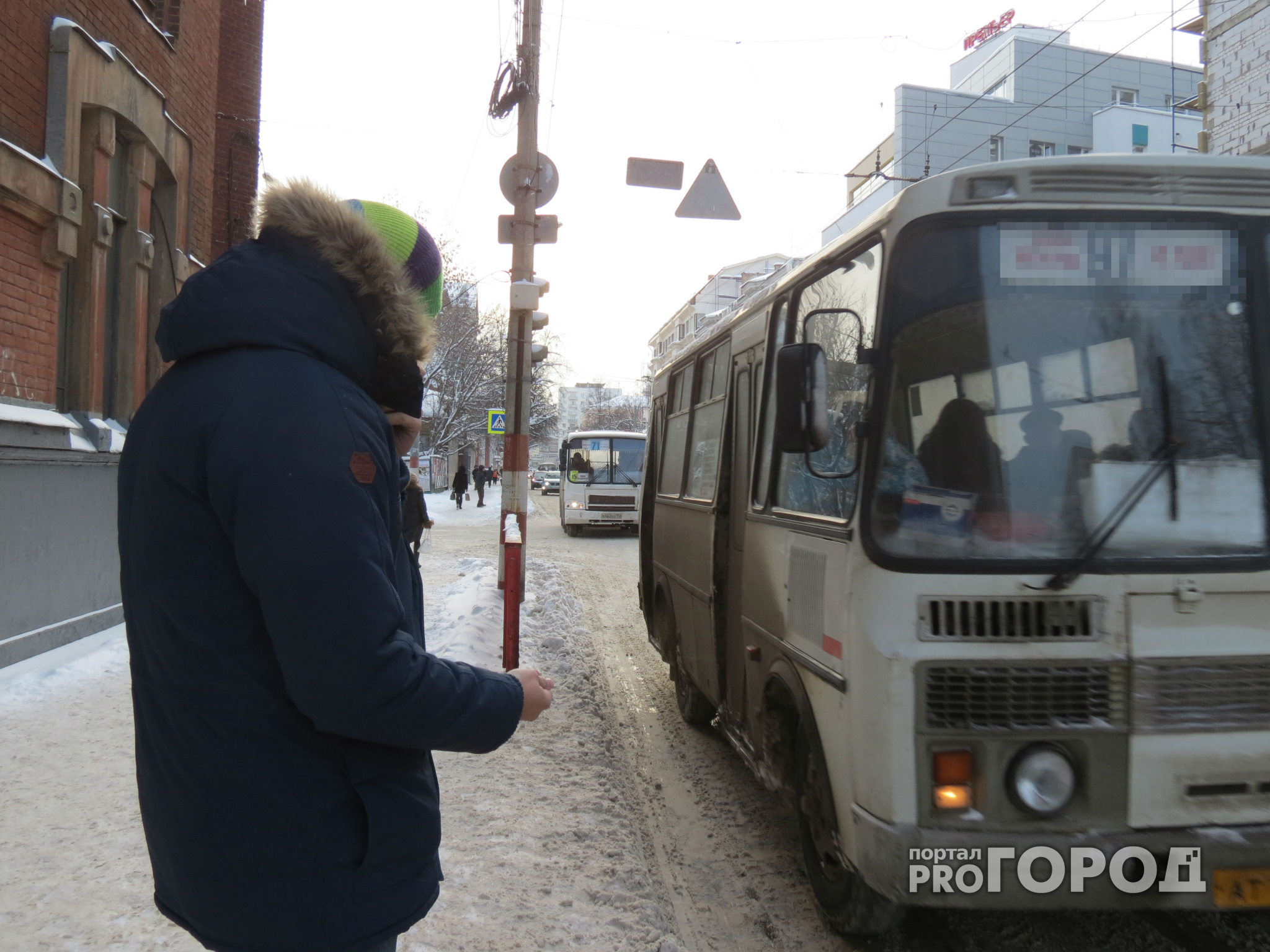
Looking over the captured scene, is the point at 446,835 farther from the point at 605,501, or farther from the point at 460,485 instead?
the point at 460,485

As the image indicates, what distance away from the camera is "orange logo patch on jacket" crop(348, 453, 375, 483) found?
1292mm

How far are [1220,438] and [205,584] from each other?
2.96m

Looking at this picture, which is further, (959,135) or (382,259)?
(959,135)

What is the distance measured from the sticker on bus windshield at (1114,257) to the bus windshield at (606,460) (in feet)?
67.5

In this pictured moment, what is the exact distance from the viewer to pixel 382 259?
4.92 ft

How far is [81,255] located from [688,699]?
20.1ft

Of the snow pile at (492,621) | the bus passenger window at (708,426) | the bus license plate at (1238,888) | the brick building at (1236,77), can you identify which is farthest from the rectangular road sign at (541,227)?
the brick building at (1236,77)

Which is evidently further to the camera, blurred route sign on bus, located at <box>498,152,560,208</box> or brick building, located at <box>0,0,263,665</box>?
blurred route sign on bus, located at <box>498,152,560,208</box>

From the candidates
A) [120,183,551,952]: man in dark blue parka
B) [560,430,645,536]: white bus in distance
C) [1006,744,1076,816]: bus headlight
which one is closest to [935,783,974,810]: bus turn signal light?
[1006,744,1076,816]: bus headlight

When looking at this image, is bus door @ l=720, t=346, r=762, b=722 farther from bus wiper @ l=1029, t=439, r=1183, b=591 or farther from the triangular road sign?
the triangular road sign

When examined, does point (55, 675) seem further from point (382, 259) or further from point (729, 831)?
point (382, 259)

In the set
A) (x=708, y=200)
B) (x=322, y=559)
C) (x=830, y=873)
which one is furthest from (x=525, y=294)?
(x=322, y=559)

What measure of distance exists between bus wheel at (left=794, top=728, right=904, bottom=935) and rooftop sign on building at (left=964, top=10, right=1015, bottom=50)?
121 feet

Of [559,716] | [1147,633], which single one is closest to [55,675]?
[559,716]
